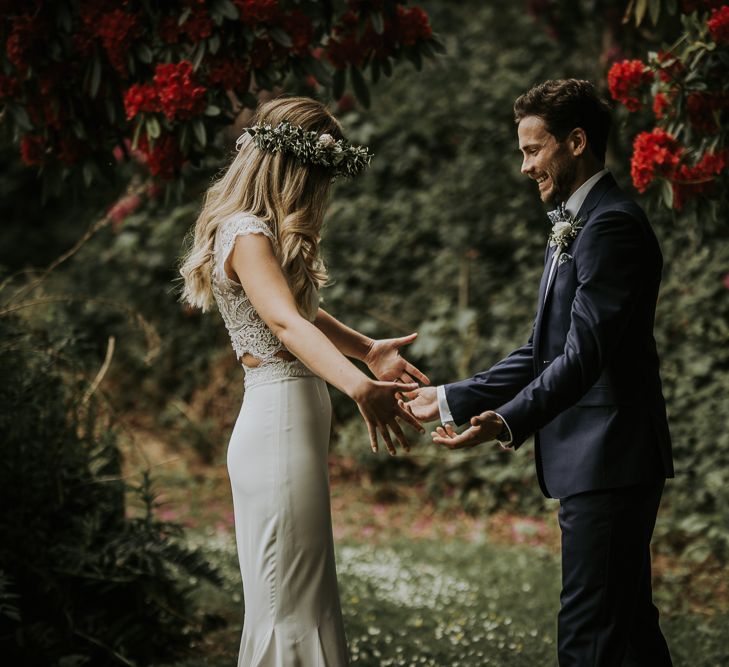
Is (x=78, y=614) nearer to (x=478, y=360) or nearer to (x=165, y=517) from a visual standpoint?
(x=165, y=517)

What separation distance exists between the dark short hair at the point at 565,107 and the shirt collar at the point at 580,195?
0.09 metres

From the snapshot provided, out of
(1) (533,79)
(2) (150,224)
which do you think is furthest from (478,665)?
(2) (150,224)

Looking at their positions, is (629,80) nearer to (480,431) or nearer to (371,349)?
(371,349)

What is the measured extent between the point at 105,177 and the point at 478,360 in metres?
4.07

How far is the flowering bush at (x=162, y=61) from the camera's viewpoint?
3.84 meters

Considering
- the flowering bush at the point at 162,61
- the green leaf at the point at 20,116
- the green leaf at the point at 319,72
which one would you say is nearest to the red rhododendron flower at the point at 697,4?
the flowering bush at the point at 162,61

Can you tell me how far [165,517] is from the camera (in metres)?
7.79

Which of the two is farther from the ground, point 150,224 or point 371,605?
A: point 150,224

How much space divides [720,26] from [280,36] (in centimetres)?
166

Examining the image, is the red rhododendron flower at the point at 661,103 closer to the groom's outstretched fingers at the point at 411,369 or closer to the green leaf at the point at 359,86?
the green leaf at the point at 359,86

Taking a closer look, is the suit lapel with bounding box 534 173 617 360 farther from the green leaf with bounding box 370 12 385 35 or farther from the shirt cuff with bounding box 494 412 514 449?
the green leaf with bounding box 370 12 385 35

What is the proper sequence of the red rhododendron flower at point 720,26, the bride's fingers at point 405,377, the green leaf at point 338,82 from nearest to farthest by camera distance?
the bride's fingers at point 405,377 < the red rhododendron flower at point 720,26 < the green leaf at point 338,82

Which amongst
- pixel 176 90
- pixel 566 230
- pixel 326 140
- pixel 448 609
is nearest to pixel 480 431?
pixel 566 230

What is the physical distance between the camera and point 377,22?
13.1ft
